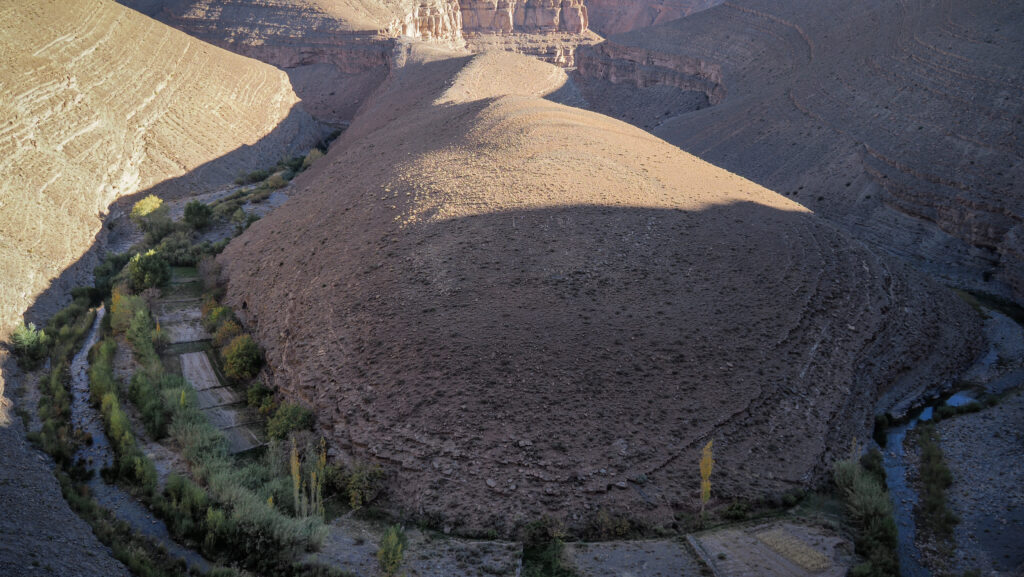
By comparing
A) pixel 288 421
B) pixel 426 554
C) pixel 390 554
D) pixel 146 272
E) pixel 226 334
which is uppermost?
pixel 146 272

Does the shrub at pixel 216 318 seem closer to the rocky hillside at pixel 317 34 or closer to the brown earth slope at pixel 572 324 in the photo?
the brown earth slope at pixel 572 324

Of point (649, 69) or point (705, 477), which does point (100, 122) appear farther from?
point (649, 69)

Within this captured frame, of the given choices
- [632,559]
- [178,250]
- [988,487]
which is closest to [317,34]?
[178,250]

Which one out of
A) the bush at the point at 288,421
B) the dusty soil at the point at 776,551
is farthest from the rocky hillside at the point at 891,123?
the bush at the point at 288,421

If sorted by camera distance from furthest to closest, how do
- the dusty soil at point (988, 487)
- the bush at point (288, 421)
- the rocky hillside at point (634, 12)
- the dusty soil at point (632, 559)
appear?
the rocky hillside at point (634, 12) → the bush at point (288, 421) → the dusty soil at point (988, 487) → the dusty soil at point (632, 559)

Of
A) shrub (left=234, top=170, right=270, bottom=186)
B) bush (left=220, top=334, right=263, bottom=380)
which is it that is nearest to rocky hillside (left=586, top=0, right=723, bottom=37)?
shrub (left=234, top=170, right=270, bottom=186)
